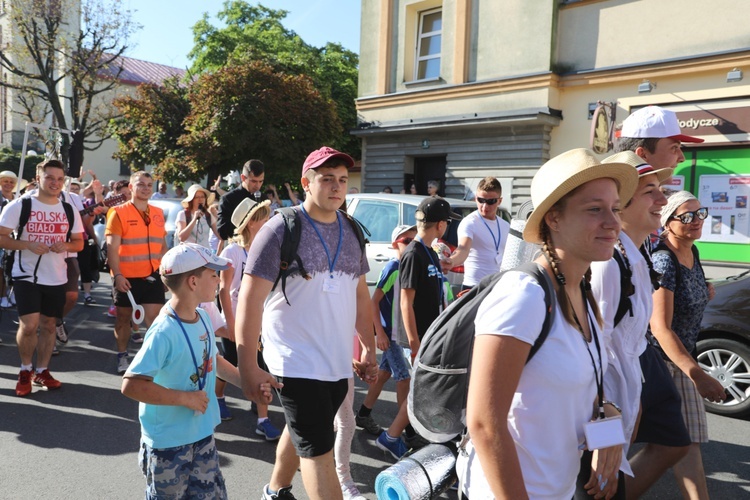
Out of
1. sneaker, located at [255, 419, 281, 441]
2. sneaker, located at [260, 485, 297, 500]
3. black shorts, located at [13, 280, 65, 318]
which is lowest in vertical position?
sneaker, located at [255, 419, 281, 441]

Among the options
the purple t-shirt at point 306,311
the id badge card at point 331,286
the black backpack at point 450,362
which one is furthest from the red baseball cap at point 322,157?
the black backpack at point 450,362

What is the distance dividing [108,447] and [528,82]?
43.0 ft

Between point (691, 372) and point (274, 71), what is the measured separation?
2129 cm

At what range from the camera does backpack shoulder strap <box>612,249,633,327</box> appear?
2652mm

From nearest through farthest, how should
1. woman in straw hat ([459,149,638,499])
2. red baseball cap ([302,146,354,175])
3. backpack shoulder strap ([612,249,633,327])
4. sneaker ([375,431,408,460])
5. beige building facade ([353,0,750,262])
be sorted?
1. woman in straw hat ([459,149,638,499])
2. backpack shoulder strap ([612,249,633,327])
3. red baseball cap ([302,146,354,175])
4. sneaker ([375,431,408,460])
5. beige building facade ([353,0,750,262])

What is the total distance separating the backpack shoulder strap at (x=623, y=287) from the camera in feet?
8.70

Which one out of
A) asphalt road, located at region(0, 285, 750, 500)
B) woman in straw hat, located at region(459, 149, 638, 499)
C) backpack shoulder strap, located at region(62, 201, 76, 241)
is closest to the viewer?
woman in straw hat, located at region(459, 149, 638, 499)

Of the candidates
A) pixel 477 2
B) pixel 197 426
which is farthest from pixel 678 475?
pixel 477 2

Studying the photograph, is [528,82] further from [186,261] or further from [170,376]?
[170,376]

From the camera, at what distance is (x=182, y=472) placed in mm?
2895

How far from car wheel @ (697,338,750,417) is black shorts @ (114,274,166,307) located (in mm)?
Result: 5209

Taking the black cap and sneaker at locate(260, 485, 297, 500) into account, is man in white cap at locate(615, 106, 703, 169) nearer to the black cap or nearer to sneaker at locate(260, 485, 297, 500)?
the black cap

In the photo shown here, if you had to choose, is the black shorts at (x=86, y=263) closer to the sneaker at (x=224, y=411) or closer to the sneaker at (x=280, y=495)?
the sneaker at (x=224, y=411)

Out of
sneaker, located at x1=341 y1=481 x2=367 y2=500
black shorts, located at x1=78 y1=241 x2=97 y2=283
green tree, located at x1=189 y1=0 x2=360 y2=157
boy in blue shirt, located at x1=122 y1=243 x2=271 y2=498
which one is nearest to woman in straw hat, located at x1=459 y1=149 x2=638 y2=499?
boy in blue shirt, located at x1=122 y1=243 x2=271 y2=498
